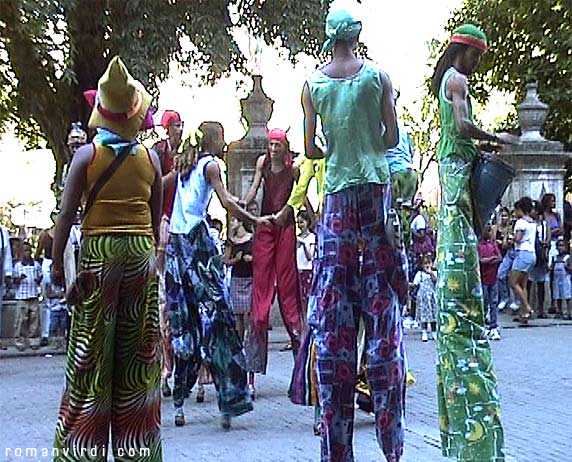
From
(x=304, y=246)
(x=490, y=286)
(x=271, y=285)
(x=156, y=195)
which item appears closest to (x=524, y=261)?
(x=490, y=286)

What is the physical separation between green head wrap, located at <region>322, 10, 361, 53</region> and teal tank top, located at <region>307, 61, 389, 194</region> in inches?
7.4

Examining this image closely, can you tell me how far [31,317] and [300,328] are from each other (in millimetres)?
6840

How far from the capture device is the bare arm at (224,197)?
7324 mm

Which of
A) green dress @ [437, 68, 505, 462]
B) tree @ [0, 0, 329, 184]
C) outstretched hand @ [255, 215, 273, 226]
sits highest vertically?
tree @ [0, 0, 329, 184]

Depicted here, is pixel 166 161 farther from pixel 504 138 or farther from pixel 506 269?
pixel 506 269

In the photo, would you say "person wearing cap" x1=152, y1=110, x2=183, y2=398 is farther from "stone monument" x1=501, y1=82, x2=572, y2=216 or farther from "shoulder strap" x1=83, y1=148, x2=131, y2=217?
"stone monument" x1=501, y1=82, x2=572, y2=216

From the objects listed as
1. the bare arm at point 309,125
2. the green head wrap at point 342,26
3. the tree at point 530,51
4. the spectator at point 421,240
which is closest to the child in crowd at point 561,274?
the spectator at point 421,240

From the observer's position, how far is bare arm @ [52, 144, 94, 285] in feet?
17.3

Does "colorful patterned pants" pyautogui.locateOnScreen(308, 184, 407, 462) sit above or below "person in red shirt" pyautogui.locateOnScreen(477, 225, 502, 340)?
below

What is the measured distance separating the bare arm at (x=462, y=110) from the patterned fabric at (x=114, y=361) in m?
1.69

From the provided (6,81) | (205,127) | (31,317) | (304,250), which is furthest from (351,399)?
(6,81)

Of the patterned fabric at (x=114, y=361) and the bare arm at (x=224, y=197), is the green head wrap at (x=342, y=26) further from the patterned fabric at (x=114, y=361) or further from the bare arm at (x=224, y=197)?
the bare arm at (x=224, y=197)

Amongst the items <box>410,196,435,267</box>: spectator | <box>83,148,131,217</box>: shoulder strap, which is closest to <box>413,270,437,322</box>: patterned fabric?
<box>410,196,435,267</box>: spectator

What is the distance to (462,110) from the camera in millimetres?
5703
